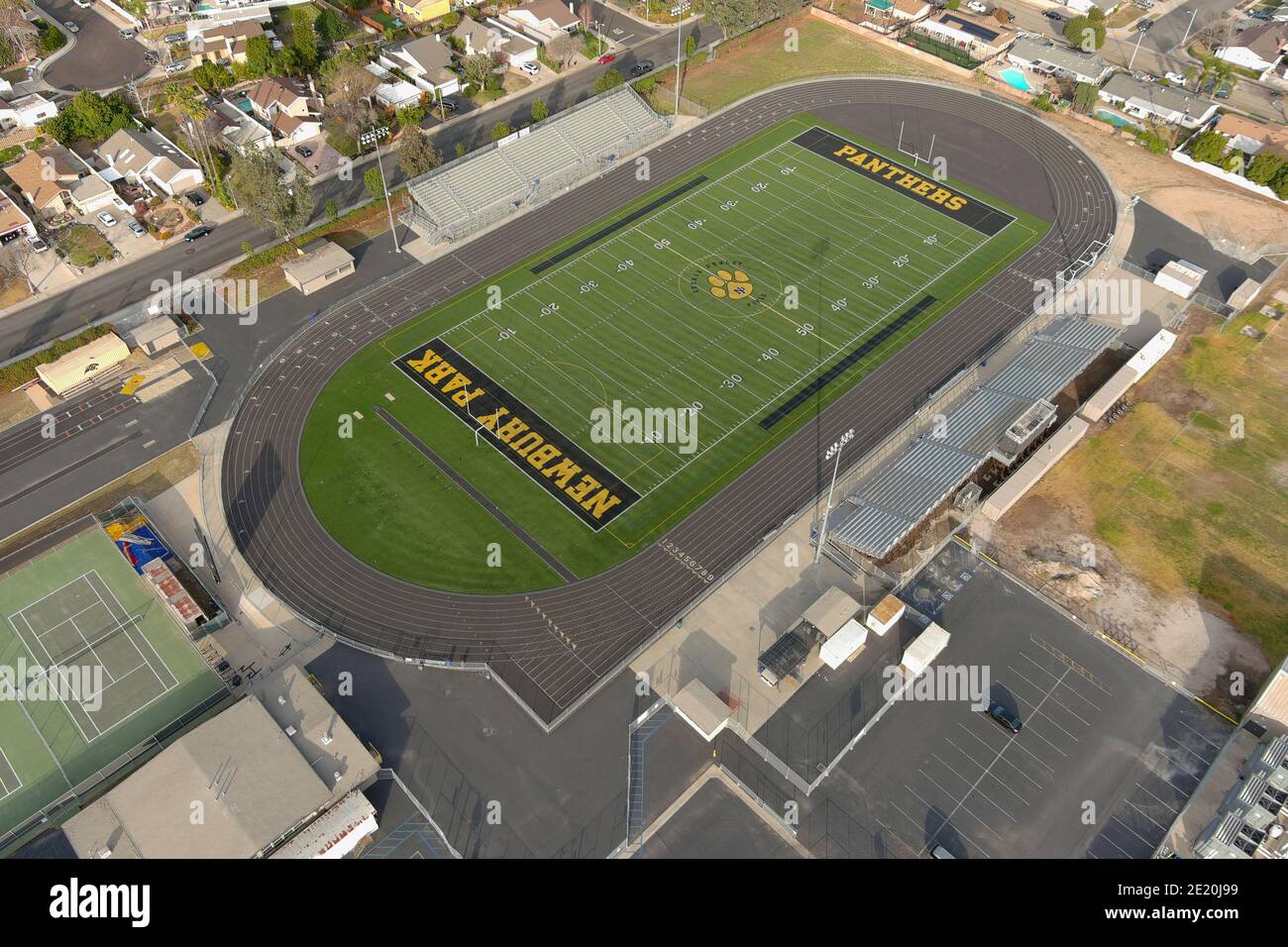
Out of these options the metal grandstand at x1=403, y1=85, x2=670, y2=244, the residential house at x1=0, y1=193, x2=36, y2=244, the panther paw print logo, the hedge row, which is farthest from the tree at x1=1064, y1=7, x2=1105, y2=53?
the residential house at x1=0, y1=193, x2=36, y2=244

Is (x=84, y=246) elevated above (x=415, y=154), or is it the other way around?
(x=415, y=154)

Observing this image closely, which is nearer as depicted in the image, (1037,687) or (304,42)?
(1037,687)

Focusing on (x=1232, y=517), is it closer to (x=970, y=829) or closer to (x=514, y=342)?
(x=970, y=829)

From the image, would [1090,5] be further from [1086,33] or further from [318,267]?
[318,267]

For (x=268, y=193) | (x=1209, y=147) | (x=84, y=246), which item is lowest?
(x=84, y=246)

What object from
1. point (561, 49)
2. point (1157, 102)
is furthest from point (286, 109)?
point (1157, 102)
